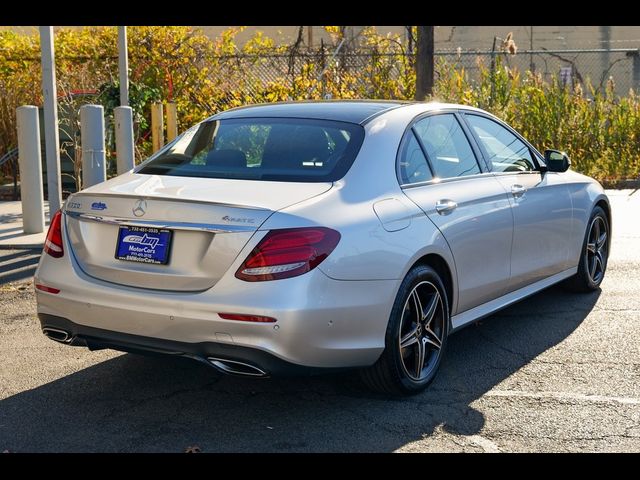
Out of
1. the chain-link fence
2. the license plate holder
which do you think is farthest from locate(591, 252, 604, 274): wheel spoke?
the chain-link fence

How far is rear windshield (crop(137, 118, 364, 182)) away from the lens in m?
4.88

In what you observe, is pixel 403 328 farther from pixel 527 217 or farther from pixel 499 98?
pixel 499 98

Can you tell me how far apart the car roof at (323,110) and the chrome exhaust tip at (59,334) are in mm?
1706

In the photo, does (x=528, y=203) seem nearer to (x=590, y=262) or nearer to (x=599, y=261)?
(x=590, y=262)

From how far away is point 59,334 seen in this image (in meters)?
4.73

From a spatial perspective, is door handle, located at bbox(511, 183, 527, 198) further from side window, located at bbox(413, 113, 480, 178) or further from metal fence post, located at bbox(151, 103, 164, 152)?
metal fence post, located at bbox(151, 103, 164, 152)

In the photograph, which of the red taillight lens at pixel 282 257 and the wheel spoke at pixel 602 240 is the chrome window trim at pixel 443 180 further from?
the wheel spoke at pixel 602 240

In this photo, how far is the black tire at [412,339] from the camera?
4.69 m

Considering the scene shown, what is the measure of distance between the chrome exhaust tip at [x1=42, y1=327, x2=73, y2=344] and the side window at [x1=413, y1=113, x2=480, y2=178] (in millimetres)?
2226

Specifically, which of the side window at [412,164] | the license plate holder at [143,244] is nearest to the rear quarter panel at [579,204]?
the side window at [412,164]

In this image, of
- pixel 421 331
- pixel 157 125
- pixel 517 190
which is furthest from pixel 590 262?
pixel 157 125

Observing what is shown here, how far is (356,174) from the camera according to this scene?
15.7 feet

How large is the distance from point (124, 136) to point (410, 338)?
6557mm
